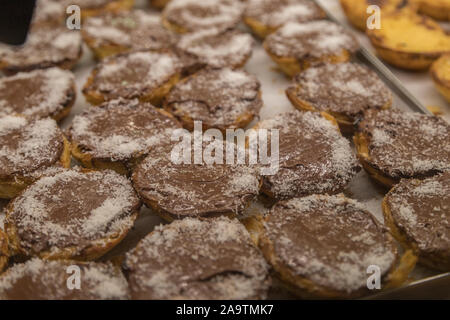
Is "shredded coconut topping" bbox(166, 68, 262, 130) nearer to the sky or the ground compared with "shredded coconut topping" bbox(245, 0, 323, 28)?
nearer to the ground

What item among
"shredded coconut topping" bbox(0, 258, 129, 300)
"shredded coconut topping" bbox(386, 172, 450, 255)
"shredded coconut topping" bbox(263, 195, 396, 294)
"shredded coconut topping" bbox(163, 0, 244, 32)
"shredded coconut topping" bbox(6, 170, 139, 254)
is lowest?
"shredded coconut topping" bbox(0, 258, 129, 300)

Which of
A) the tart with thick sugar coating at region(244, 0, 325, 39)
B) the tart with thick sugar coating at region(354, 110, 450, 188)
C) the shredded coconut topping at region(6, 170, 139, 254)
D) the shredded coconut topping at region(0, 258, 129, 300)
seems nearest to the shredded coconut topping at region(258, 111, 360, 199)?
the tart with thick sugar coating at region(354, 110, 450, 188)

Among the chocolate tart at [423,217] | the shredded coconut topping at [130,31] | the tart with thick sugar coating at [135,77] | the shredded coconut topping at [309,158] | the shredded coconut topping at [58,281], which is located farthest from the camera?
the shredded coconut topping at [130,31]

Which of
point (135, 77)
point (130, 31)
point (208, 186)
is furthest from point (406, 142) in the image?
A: point (130, 31)

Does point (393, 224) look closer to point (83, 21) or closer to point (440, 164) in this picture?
point (440, 164)

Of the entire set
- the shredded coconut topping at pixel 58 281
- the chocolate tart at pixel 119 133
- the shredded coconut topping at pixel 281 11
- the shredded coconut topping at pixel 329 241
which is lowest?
the shredded coconut topping at pixel 58 281

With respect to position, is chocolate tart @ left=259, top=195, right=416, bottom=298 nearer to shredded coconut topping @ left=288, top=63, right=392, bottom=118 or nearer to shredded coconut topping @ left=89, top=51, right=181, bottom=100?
shredded coconut topping @ left=288, top=63, right=392, bottom=118

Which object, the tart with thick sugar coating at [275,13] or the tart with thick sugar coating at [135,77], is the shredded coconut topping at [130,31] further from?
the tart with thick sugar coating at [275,13]

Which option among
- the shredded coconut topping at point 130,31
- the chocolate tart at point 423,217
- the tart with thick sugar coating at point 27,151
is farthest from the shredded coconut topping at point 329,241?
the shredded coconut topping at point 130,31
